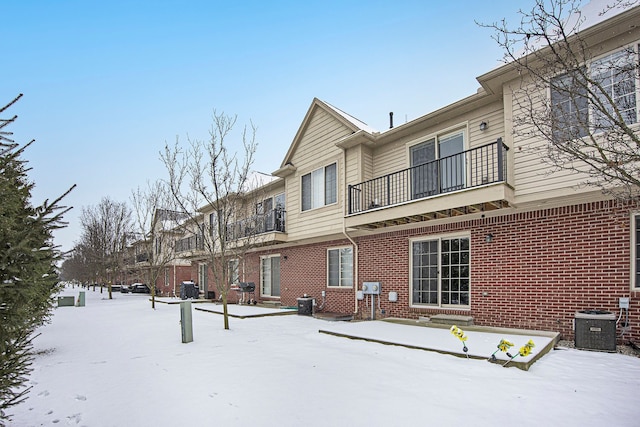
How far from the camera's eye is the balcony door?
920 cm

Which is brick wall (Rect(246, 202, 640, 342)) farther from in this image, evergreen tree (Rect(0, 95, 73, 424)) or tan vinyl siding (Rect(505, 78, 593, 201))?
evergreen tree (Rect(0, 95, 73, 424))

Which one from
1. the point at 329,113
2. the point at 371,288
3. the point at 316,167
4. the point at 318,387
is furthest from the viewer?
the point at 316,167

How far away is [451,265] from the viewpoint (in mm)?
9336

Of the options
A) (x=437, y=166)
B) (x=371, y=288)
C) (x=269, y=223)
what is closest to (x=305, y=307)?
(x=371, y=288)

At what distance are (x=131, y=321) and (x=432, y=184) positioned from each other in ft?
34.8

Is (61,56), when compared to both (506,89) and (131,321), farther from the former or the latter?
(506,89)

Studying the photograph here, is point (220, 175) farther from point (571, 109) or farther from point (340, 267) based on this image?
point (571, 109)

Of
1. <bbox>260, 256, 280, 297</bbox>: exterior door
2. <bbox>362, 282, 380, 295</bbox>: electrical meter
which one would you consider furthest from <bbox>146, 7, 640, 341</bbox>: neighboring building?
<bbox>260, 256, 280, 297</bbox>: exterior door

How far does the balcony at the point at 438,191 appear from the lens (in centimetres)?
750

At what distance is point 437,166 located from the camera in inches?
343

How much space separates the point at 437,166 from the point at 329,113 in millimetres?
5069

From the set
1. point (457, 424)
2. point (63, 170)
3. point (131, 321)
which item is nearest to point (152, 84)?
point (63, 170)

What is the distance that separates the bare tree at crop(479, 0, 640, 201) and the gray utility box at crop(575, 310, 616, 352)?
230cm

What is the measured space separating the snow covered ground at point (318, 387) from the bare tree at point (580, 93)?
2.58 m
